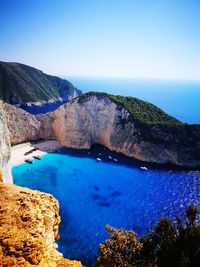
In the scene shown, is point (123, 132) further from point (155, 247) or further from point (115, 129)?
point (155, 247)

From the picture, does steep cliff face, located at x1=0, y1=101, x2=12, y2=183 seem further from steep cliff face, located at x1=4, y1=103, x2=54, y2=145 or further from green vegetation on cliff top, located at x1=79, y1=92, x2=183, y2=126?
green vegetation on cliff top, located at x1=79, y1=92, x2=183, y2=126

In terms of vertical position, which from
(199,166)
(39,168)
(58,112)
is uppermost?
(58,112)

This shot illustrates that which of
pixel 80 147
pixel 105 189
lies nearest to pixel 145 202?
pixel 105 189

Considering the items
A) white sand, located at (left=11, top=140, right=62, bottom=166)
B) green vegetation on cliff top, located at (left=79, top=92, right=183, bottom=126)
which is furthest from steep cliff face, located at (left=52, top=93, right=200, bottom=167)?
white sand, located at (left=11, top=140, right=62, bottom=166)

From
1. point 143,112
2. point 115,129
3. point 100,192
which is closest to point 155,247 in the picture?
point 100,192

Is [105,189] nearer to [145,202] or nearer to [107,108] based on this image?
[145,202]

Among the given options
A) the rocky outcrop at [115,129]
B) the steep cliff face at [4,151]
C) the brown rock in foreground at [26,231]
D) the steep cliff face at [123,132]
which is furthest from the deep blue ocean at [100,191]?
the brown rock in foreground at [26,231]
